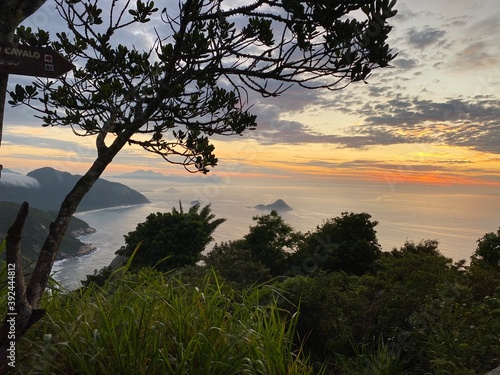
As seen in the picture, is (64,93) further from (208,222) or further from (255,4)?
(208,222)

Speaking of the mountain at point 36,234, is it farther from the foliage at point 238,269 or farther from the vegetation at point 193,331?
the vegetation at point 193,331

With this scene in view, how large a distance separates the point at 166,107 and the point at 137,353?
240 centimetres

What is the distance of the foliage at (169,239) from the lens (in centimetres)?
3055

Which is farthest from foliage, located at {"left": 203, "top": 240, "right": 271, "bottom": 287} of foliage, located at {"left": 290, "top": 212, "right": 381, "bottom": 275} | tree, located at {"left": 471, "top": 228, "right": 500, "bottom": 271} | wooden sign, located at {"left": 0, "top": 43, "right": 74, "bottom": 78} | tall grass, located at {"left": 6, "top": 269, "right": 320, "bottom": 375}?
wooden sign, located at {"left": 0, "top": 43, "right": 74, "bottom": 78}

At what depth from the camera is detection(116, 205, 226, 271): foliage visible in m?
30.5

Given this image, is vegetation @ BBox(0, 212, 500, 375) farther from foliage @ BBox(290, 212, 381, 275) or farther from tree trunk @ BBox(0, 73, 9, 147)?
foliage @ BBox(290, 212, 381, 275)

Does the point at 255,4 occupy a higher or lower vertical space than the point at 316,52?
higher

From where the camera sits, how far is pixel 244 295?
13.2 feet

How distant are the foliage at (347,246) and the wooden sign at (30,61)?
23029 mm

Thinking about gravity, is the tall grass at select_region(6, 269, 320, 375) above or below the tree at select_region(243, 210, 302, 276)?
above

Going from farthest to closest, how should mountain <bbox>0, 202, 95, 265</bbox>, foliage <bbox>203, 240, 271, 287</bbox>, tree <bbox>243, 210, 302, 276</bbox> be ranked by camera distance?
mountain <bbox>0, 202, 95, 265</bbox> → tree <bbox>243, 210, 302, 276</bbox> → foliage <bbox>203, 240, 271, 287</bbox>

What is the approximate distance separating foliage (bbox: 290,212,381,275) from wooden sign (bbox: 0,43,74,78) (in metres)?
23.0

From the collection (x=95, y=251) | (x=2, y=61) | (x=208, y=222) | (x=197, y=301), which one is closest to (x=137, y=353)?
(x=197, y=301)

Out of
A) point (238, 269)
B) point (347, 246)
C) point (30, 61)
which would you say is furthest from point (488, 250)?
→ point (30, 61)
